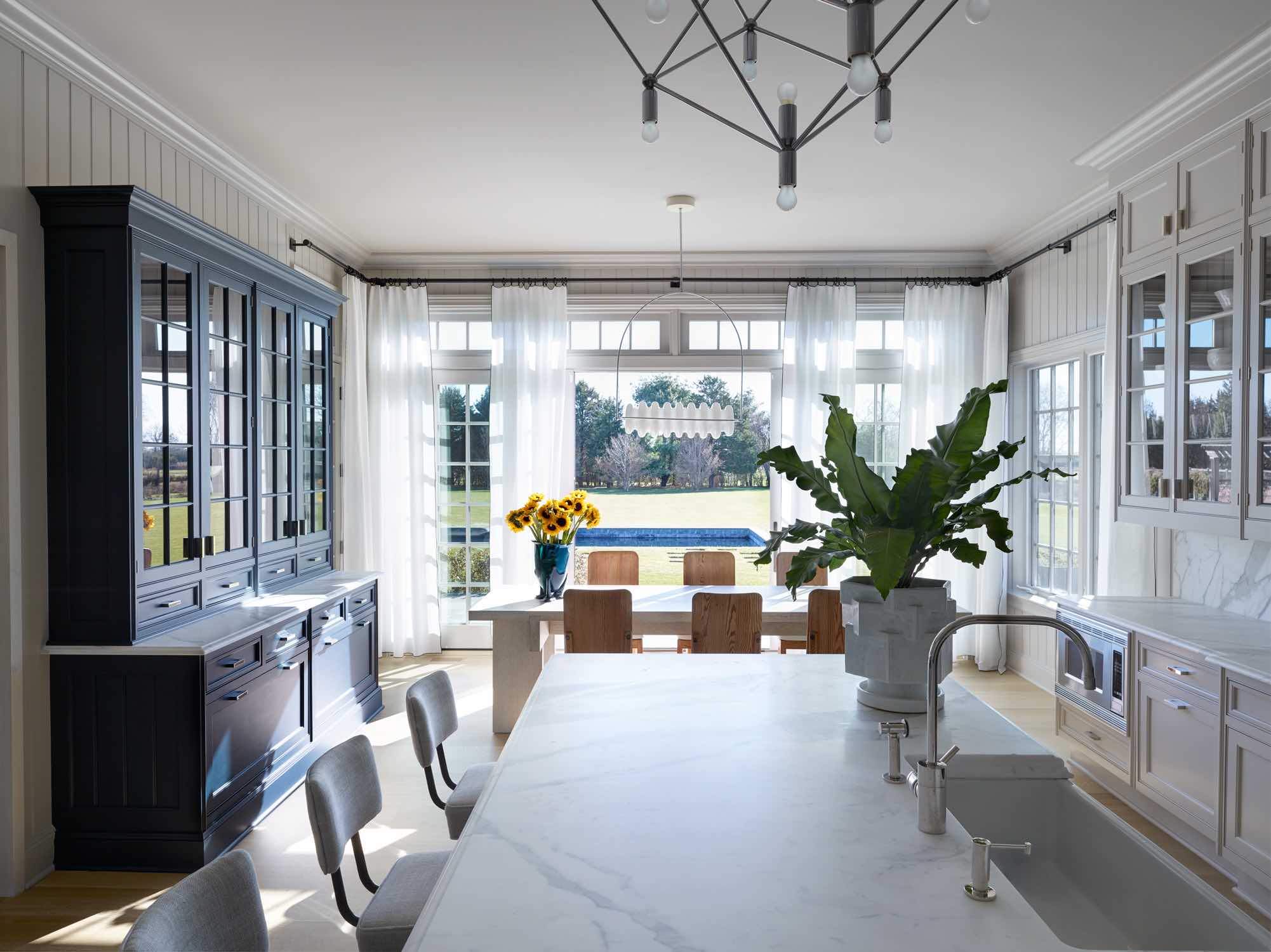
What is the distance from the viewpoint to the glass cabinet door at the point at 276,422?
398 cm

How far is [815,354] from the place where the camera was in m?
6.04

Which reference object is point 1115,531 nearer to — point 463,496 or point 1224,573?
point 1224,573

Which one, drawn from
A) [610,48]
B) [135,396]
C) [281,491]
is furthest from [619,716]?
[281,491]

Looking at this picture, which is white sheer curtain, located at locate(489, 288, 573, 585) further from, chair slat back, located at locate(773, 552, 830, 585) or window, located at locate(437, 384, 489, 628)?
chair slat back, located at locate(773, 552, 830, 585)

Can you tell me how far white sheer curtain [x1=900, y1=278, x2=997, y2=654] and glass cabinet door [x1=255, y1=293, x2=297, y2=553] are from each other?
409cm

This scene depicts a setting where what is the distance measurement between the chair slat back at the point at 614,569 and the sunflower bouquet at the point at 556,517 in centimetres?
53

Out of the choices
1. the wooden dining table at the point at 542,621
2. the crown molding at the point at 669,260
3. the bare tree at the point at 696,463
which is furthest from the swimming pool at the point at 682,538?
the wooden dining table at the point at 542,621

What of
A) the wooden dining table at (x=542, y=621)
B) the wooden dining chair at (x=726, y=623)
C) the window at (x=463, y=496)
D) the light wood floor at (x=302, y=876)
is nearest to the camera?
the light wood floor at (x=302, y=876)

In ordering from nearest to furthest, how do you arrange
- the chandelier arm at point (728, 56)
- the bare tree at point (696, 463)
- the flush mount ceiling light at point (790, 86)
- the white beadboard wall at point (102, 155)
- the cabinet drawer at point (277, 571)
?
the flush mount ceiling light at point (790, 86), the chandelier arm at point (728, 56), the white beadboard wall at point (102, 155), the cabinet drawer at point (277, 571), the bare tree at point (696, 463)

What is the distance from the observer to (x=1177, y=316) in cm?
344

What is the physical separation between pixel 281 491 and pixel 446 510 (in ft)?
6.96

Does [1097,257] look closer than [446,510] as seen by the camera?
Yes

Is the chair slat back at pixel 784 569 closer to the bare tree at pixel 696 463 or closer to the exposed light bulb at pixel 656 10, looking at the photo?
the bare tree at pixel 696 463

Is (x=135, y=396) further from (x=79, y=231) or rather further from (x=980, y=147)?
(x=980, y=147)
